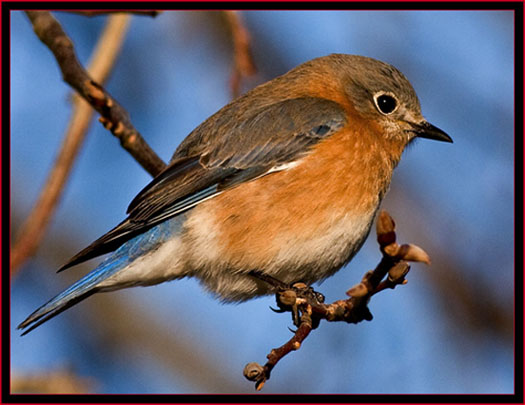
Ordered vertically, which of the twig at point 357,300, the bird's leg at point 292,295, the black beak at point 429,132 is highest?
the black beak at point 429,132

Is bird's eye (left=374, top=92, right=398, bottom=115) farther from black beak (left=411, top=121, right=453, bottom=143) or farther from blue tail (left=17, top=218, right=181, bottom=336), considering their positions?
blue tail (left=17, top=218, right=181, bottom=336)

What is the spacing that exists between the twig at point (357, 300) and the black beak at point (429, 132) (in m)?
1.66

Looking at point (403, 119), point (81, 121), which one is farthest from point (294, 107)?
point (81, 121)

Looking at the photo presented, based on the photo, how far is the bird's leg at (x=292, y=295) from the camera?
4102 millimetres

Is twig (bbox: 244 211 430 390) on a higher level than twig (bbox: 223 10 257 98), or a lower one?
lower

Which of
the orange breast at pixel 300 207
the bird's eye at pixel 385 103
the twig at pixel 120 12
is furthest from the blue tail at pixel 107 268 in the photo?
the bird's eye at pixel 385 103

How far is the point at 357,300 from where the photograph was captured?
370 centimetres

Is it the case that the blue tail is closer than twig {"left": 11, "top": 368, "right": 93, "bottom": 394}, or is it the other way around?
twig {"left": 11, "top": 368, "right": 93, "bottom": 394}

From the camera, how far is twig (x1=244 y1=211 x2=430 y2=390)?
3.09 meters

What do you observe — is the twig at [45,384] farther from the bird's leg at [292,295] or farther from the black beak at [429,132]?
the black beak at [429,132]

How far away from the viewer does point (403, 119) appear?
556 cm

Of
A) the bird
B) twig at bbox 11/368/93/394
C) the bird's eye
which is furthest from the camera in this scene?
the bird's eye

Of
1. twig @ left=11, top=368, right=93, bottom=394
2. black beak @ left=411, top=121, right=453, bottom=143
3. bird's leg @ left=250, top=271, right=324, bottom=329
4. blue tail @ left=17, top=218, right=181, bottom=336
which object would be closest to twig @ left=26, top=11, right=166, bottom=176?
blue tail @ left=17, top=218, right=181, bottom=336

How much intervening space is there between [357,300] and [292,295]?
0.50 metres
